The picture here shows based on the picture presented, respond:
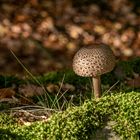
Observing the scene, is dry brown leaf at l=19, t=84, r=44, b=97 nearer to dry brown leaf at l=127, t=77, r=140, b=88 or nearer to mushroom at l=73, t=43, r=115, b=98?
mushroom at l=73, t=43, r=115, b=98

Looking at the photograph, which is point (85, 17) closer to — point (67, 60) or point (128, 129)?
point (67, 60)

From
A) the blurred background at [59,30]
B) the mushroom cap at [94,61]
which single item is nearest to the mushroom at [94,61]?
the mushroom cap at [94,61]

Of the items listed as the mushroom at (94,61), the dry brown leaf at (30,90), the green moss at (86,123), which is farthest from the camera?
the dry brown leaf at (30,90)

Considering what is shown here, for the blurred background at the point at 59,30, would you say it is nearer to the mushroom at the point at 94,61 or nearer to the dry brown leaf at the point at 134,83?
the dry brown leaf at the point at 134,83

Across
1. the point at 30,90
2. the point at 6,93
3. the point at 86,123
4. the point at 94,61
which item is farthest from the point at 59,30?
the point at 86,123

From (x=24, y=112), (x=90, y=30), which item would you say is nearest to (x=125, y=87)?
(x=24, y=112)

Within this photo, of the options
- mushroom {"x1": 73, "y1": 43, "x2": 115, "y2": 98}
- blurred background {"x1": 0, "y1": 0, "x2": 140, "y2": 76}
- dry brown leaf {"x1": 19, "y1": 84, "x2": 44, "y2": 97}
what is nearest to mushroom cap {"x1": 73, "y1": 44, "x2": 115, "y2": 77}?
mushroom {"x1": 73, "y1": 43, "x2": 115, "y2": 98}
